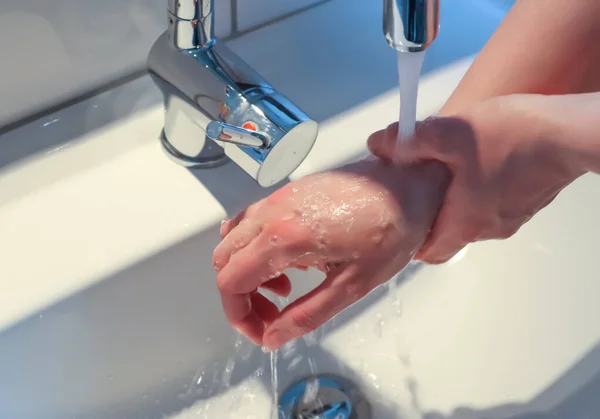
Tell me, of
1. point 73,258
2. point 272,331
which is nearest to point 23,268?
point 73,258

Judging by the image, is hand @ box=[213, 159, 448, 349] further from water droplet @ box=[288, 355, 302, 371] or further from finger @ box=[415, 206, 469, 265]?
water droplet @ box=[288, 355, 302, 371]

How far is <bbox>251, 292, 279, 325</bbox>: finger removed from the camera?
39 centimetres

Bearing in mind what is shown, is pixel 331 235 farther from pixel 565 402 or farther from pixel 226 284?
pixel 565 402

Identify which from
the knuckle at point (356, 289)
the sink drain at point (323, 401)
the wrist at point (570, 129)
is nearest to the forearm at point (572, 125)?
the wrist at point (570, 129)

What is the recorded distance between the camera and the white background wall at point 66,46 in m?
0.41

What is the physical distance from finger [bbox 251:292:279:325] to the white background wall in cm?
18

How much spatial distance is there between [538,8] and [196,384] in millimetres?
298

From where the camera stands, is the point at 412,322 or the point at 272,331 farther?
the point at 412,322

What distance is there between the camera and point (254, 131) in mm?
392

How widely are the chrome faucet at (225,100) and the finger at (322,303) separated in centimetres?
8

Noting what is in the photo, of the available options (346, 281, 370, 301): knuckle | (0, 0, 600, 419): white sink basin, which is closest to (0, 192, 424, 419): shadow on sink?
(0, 0, 600, 419): white sink basin

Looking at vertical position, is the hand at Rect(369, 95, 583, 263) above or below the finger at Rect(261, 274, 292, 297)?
above

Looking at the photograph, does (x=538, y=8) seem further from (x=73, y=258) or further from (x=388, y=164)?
(x=73, y=258)

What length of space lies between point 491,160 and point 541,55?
9 cm
